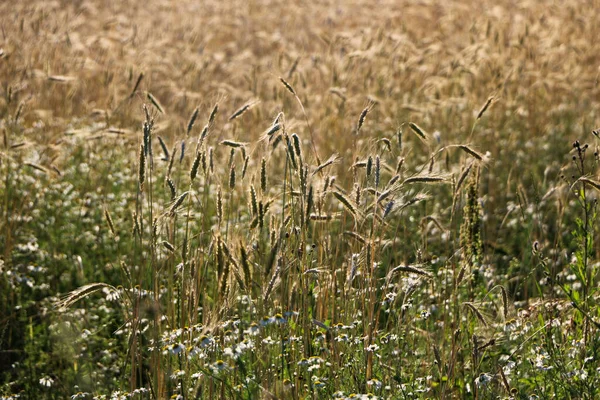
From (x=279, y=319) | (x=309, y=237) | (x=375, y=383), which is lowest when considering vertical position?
(x=309, y=237)

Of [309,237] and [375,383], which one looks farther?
[309,237]

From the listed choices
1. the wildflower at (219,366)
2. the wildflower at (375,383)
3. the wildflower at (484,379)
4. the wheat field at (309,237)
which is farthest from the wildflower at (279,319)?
the wildflower at (484,379)

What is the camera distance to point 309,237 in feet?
17.7

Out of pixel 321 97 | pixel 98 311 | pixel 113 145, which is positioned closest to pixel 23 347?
pixel 98 311

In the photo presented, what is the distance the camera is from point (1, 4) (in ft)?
42.4

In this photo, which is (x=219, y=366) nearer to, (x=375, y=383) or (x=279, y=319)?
(x=279, y=319)

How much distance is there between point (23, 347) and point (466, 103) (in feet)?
16.8

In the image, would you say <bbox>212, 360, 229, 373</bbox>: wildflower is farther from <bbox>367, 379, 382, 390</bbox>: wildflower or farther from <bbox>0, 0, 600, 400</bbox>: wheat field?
<bbox>367, 379, 382, 390</bbox>: wildflower

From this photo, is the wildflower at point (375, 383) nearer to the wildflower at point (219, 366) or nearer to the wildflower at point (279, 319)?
the wildflower at point (279, 319)

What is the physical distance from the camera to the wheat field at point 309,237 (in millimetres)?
3158

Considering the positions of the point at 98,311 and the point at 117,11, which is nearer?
the point at 98,311

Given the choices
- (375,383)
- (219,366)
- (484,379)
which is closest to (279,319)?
(219,366)

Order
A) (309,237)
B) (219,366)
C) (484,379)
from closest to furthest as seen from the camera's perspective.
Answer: (219,366), (484,379), (309,237)

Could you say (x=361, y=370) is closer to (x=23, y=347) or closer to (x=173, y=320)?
(x=173, y=320)
